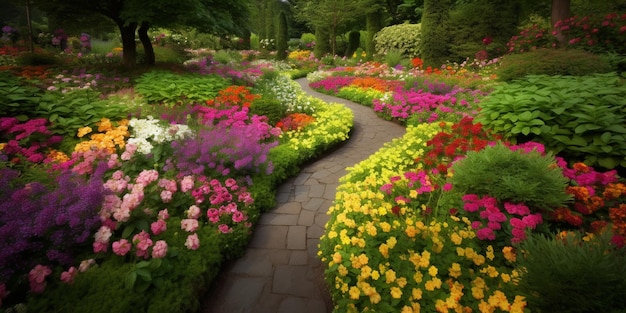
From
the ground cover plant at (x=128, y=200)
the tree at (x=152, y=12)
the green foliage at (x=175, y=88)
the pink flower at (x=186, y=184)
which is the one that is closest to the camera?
the ground cover plant at (x=128, y=200)

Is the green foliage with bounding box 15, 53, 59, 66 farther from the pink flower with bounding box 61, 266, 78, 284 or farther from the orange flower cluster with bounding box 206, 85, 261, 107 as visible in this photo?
the pink flower with bounding box 61, 266, 78, 284

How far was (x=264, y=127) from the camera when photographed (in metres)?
5.54

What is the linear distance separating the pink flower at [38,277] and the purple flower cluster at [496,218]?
3.63m

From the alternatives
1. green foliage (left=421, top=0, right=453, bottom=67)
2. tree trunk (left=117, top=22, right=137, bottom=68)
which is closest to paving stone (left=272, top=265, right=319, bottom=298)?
tree trunk (left=117, top=22, right=137, bottom=68)

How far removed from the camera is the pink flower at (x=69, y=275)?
2.20 meters

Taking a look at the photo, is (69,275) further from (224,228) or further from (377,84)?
(377,84)

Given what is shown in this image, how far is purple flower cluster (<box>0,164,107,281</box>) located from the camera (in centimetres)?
214

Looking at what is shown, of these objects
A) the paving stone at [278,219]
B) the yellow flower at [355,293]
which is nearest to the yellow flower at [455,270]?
the yellow flower at [355,293]

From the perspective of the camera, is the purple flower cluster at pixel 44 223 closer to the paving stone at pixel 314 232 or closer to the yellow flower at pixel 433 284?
the paving stone at pixel 314 232

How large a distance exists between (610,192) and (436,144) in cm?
206

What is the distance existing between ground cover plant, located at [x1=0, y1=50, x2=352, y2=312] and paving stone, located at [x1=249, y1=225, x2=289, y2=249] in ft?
0.48

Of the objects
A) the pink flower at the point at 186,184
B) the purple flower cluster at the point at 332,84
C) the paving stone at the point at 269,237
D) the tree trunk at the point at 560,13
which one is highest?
the tree trunk at the point at 560,13

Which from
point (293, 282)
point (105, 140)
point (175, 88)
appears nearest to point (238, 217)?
point (293, 282)

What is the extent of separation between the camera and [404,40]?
16.7m
